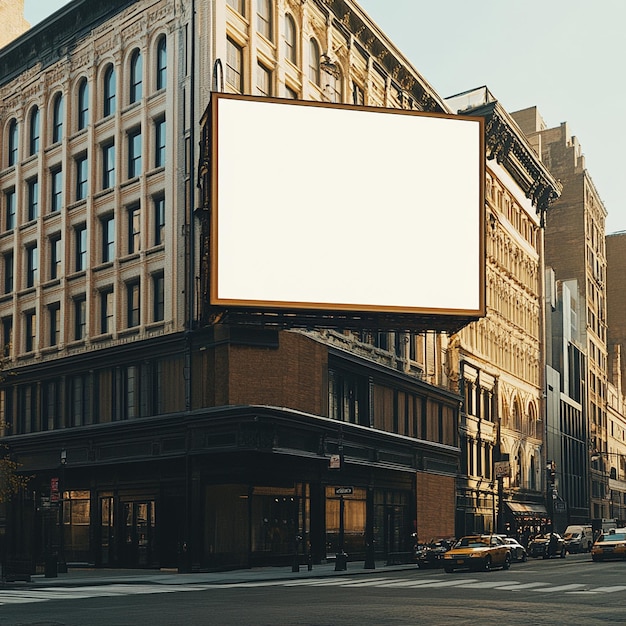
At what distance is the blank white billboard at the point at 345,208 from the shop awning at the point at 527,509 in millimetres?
33903

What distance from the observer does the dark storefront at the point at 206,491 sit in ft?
136

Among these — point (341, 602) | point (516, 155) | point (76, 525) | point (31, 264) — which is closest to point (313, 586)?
point (341, 602)

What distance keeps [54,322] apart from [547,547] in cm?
2872

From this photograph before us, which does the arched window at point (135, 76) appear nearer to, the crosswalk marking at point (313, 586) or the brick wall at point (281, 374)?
the brick wall at point (281, 374)

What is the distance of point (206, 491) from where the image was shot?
42031 millimetres

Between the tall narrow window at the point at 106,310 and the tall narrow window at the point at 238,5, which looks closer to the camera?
the tall narrow window at the point at 238,5

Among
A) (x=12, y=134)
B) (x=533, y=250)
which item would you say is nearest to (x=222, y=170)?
(x=12, y=134)

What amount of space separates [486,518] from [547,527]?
12.6m

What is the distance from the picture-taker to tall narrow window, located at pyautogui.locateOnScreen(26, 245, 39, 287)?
52750 mm

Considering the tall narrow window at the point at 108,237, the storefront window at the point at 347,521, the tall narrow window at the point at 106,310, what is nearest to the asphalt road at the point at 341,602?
the storefront window at the point at 347,521

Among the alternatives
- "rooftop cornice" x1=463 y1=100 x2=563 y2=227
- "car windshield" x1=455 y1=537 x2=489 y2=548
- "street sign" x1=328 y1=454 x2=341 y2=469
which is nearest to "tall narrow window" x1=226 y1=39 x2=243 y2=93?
"street sign" x1=328 y1=454 x2=341 y2=469

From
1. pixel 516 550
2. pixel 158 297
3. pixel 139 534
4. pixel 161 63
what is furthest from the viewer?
pixel 516 550

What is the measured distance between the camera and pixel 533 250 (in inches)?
3351

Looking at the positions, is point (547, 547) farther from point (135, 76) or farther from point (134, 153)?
point (135, 76)
